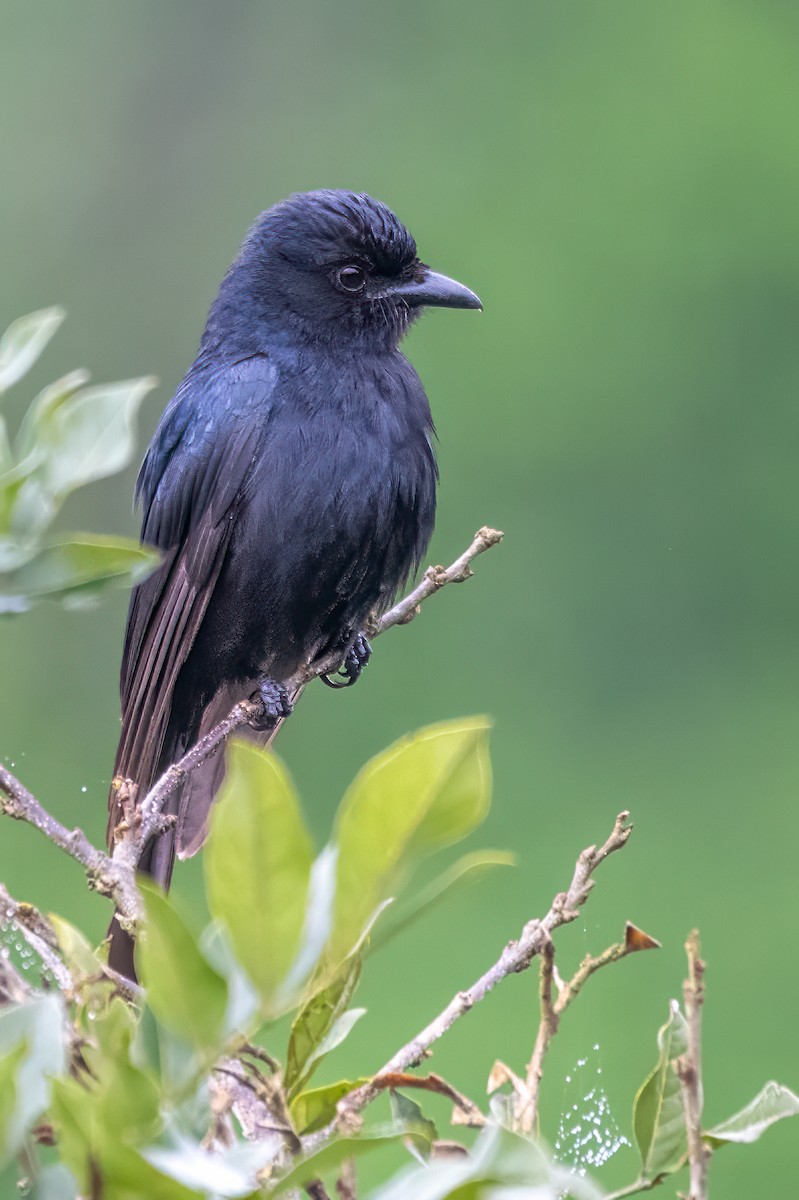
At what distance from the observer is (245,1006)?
0.93m

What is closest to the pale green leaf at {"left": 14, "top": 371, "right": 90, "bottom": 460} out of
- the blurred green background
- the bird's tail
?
the bird's tail

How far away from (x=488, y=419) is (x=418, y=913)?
8168 mm

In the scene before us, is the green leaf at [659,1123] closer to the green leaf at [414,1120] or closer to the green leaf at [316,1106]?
the green leaf at [414,1120]

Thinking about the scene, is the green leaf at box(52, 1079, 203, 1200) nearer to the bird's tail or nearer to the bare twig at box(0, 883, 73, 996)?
the bare twig at box(0, 883, 73, 996)

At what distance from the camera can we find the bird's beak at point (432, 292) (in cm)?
402

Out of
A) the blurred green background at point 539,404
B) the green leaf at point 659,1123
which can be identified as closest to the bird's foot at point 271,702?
the green leaf at point 659,1123

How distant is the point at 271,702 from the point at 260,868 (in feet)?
8.64

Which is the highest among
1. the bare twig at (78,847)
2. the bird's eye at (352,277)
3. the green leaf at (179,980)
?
the bird's eye at (352,277)

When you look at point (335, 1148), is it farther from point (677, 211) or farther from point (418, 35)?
point (418, 35)

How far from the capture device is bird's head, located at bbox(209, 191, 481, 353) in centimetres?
389

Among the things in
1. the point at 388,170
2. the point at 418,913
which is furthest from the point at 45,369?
the point at 418,913

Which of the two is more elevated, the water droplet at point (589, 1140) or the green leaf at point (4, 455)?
the green leaf at point (4, 455)

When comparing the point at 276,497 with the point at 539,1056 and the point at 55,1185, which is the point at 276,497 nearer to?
the point at 539,1056

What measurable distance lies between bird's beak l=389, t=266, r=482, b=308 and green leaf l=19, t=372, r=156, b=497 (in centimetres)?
299
